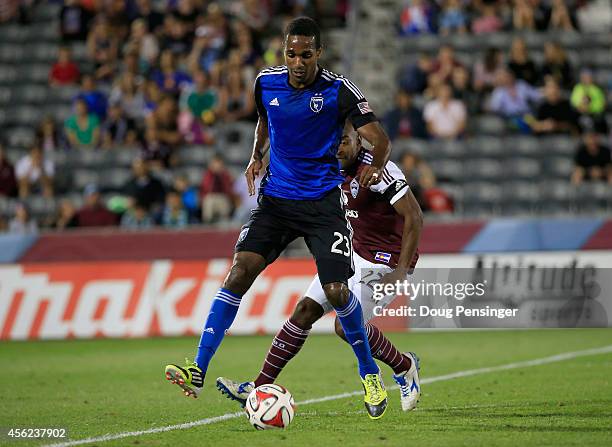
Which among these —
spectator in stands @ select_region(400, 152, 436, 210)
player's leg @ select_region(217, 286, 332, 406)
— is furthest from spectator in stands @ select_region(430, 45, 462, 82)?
player's leg @ select_region(217, 286, 332, 406)

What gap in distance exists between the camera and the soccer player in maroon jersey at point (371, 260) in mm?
8094

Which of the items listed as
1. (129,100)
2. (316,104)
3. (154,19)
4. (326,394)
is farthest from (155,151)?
(316,104)

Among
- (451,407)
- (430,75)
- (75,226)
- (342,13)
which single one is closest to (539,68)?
(430,75)

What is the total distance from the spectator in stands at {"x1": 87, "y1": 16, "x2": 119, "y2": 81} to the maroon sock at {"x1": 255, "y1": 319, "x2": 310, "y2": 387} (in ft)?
46.1

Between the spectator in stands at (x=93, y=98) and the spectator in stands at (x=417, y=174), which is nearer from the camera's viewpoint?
the spectator in stands at (x=417, y=174)

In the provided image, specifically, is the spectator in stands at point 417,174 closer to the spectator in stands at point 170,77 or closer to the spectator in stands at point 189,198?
the spectator in stands at point 189,198

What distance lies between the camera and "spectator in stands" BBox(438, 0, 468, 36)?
20.4 metres

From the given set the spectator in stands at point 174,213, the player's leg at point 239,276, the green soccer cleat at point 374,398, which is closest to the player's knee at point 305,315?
the player's leg at point 239,276

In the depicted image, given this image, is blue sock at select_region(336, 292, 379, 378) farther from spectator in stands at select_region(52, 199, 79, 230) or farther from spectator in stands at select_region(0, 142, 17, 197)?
spectator in stands at select_region(0, 142, 17, 197)

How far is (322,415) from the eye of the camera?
326 inches

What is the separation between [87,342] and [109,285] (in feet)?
2.68

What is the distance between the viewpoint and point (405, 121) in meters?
18.6

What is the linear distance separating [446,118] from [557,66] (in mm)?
2026

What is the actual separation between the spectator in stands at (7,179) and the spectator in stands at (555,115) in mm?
8385
